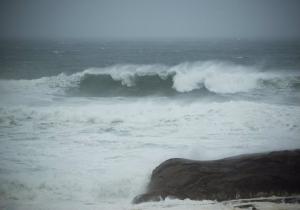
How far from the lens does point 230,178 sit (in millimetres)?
5250

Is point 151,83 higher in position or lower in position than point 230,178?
higher

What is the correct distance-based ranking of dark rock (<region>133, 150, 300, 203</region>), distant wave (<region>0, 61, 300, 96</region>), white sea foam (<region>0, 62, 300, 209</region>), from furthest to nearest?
distant wave (<region>0, 61, 300, 96</region>), white sea foam (<region>0, 62, 300, 209</region>), dark rock (<region>133, 150, 300, 203</region>)

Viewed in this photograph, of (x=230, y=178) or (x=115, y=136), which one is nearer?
(x=230, y=178)

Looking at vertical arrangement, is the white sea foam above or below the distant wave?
below

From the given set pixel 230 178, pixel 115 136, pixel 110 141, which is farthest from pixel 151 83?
pixel 230 178

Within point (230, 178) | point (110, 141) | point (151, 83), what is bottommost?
point (110, 141)

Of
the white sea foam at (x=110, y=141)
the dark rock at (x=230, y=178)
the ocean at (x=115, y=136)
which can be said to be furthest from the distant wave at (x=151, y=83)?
the dark rock at (x=230, y=178)

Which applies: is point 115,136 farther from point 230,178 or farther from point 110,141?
point 230,178

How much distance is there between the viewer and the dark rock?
16.5ft

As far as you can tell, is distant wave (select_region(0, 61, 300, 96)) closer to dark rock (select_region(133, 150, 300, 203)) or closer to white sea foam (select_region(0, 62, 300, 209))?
white sea foam (select_region(0, 62, 300, 209))

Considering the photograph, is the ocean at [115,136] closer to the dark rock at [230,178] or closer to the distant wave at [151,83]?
the distant wave at [151,83]

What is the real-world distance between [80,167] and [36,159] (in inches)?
52.1

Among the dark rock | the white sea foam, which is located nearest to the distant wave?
the white sea foam

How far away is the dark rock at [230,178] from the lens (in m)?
5.03
